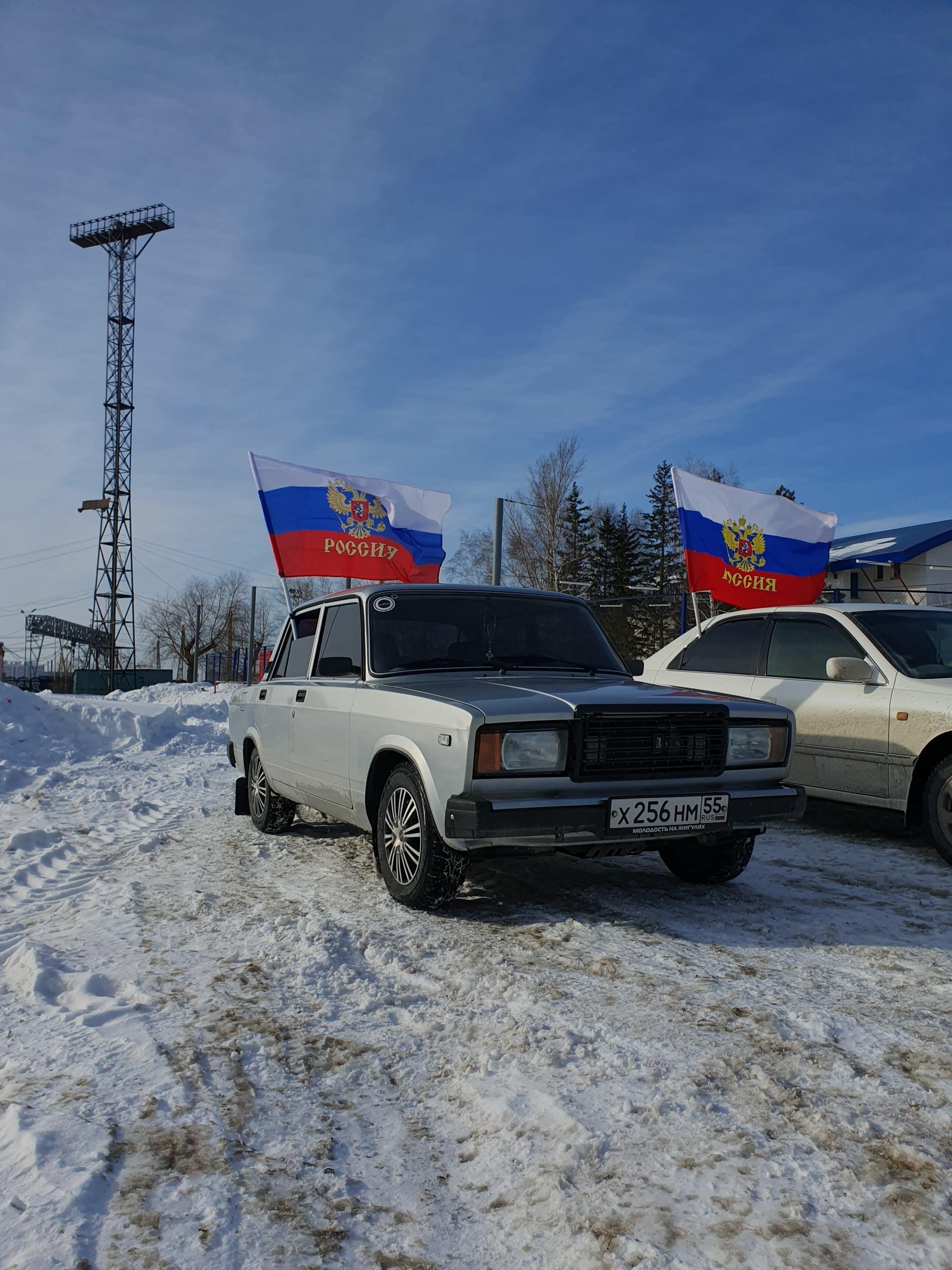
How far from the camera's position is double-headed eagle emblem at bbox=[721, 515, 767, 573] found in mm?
11320

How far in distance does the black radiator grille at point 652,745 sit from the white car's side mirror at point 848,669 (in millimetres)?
2041

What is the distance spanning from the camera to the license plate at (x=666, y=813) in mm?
4113

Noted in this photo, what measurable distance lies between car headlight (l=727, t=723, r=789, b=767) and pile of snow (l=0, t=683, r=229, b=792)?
723 centimetres

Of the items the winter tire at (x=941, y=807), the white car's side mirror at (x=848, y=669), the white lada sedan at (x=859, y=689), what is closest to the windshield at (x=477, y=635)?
the white lada sedan at (x=859, y=689)

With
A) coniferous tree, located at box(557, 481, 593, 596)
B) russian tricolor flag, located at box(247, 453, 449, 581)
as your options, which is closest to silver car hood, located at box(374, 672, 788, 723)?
russian tricolor flag, located at box(247, 453, 449, 581)

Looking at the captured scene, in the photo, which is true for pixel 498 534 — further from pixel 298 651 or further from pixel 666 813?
pixel 666 813

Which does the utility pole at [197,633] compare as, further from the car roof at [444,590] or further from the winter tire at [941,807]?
the winter tire at [941,807]

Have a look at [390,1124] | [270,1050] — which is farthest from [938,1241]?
[270,1050]

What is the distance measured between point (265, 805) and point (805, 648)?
4.24m

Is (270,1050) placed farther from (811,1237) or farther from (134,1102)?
(811,1237)

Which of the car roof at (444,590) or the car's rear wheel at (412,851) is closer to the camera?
the car's rear wheel at (412,851)

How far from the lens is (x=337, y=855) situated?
6.05 metres

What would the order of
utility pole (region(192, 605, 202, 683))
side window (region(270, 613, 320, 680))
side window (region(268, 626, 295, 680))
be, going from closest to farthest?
side window (region(270, 613, 320, 680)), side window (region(268, 626, 295, 680)), utility pole (region(192, 605, 202, 683))

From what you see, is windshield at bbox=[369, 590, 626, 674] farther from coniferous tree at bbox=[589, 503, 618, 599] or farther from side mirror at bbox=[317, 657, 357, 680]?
coniferous tree at bbox=[589, 503, 618, 599]
